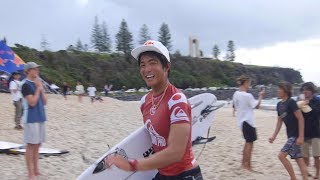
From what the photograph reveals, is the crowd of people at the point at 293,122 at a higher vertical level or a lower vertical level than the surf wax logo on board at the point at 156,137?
lower

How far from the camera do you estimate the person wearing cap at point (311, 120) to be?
6.61 meters

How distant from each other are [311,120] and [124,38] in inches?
3651

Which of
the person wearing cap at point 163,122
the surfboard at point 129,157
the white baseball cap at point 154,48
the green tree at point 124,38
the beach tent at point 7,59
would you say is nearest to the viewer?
the person wearing cap at point 163,122

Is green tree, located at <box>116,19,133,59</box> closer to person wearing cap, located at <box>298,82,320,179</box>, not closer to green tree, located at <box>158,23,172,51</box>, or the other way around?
green tree, located at <box>158,23,172,51</box>

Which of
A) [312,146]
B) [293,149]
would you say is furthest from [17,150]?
[312,146]

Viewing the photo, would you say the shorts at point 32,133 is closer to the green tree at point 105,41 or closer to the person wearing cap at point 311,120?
the person wearing cap at point 311,120

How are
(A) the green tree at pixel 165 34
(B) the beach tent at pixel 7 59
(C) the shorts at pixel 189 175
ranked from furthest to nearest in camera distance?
(A) the green tree at pixel 165 34, (B) the beach tent at pixel 7 59, (C) the shorts at pixel 189 175

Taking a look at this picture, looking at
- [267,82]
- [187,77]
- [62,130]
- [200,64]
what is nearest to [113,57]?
[187,77]

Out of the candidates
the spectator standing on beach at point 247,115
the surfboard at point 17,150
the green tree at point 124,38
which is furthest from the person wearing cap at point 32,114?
the green tree at point 124,38

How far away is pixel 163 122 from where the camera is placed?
246 cm

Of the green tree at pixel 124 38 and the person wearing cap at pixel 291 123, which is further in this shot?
the green tree at pixel 124 38

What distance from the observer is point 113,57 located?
88.3 meters

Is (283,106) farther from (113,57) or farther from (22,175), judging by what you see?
(113,57)

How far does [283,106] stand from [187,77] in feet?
299
